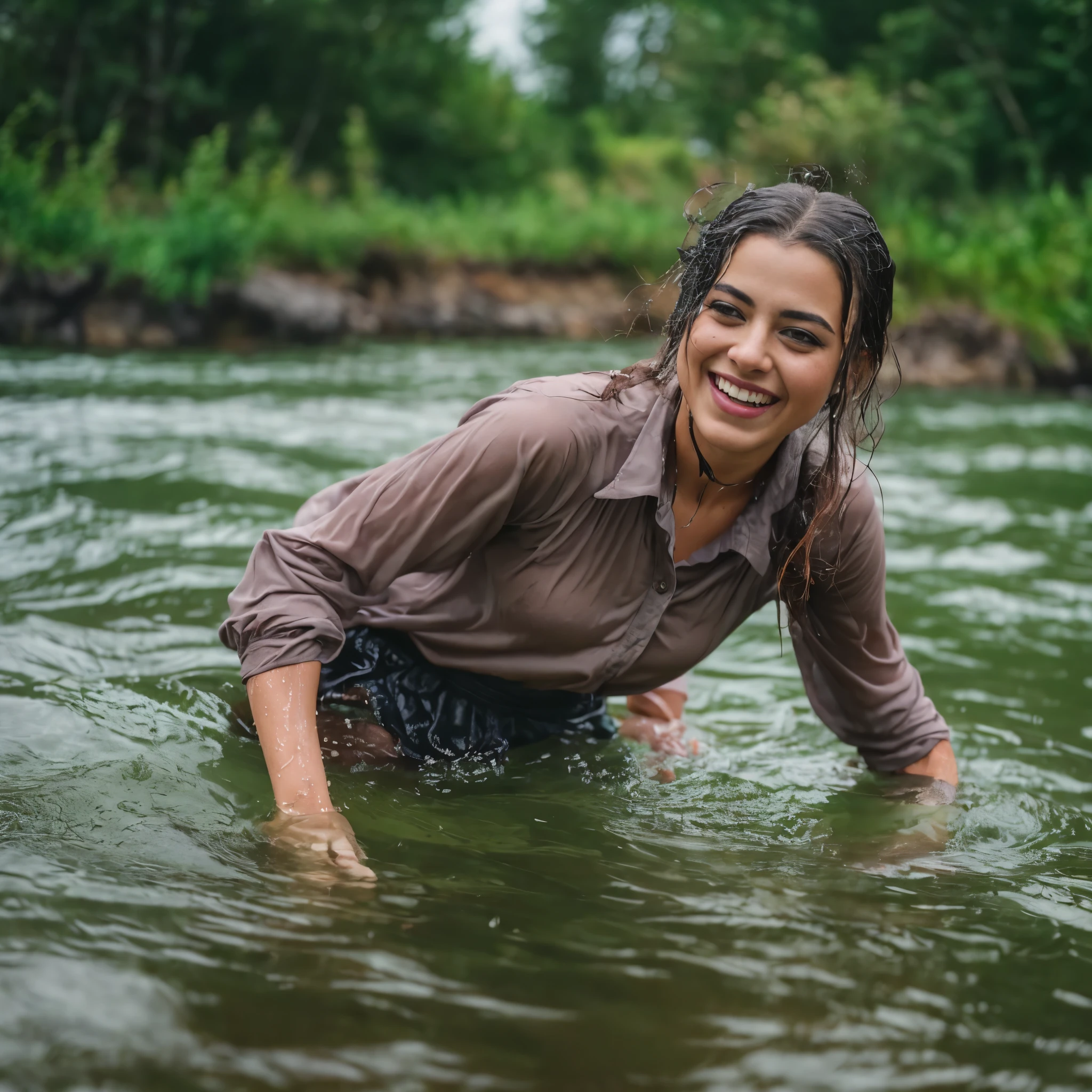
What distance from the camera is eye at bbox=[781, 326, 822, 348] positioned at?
2.29 metres

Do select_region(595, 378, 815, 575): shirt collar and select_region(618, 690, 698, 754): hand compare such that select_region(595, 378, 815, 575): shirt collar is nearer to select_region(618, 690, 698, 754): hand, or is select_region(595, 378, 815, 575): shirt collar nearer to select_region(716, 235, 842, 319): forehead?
select_region(716, 235, 842, 319): forehead

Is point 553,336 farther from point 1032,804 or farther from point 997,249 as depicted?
point 1032,804

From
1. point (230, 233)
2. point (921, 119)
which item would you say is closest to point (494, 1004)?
point (230, 233)

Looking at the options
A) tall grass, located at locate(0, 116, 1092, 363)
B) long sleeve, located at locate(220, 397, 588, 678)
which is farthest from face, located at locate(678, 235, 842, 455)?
tall grass, located at locate(0, 116, 1092, 363)

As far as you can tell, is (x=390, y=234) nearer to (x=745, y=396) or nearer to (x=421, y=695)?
(x=421, y=695)

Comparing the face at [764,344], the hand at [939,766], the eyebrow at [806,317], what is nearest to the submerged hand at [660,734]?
the hand at [939,766]

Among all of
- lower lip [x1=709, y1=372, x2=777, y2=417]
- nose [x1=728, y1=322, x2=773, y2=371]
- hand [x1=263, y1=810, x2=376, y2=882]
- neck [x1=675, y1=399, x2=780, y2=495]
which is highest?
nose [x1=728, y1=322, x2=773, y2=371]

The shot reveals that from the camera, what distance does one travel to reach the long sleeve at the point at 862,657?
2543 mm

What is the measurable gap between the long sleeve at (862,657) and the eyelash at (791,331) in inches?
14.0

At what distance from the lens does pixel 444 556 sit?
2.38 metres

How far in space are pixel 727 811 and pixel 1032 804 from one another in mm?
864

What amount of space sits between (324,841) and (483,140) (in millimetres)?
25678

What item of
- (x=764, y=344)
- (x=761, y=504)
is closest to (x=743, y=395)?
(x=764, y=344)

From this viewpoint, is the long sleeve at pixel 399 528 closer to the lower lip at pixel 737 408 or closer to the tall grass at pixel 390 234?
the lower lip at pixel 737 408
